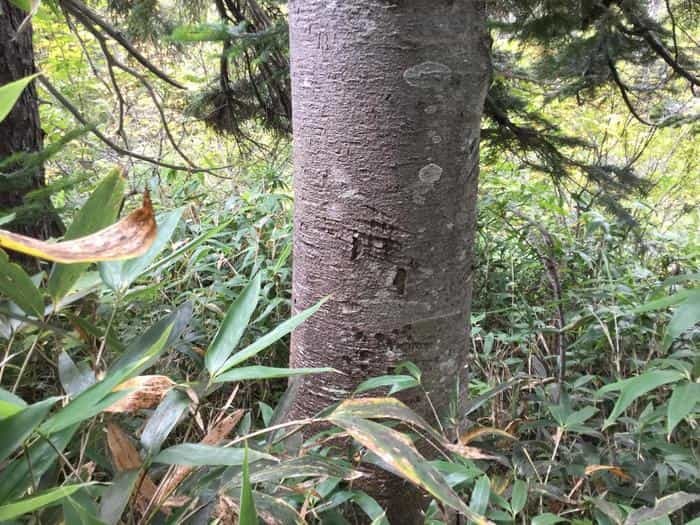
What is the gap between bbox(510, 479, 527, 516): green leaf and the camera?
73cm

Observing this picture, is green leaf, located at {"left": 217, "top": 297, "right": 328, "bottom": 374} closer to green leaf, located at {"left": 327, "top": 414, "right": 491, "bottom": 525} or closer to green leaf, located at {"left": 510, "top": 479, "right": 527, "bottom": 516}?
green leaf, located at {"left": 327, "top": 414, "right": 491, "bottom": 525}

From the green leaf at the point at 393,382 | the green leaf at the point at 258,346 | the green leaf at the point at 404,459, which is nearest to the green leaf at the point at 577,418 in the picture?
the green leaf at the point at 393,382

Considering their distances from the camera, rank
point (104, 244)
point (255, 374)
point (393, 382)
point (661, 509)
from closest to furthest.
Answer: point (104, 244) → point (255, 374) → point (661, 509) → point (393, 382)

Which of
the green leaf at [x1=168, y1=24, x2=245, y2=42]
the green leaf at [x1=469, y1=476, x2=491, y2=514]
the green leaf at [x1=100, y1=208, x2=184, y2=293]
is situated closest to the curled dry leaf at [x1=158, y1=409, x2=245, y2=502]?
the green leaf at [x1=100, y1=208, x2=184, y2=293]

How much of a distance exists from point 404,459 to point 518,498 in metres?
0.35

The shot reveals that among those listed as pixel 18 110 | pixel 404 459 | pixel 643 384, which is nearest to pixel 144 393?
pixel 404 459

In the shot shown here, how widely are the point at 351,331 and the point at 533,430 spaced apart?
496 mm

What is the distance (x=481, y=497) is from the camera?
0.71 m

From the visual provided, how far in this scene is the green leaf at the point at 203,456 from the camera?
525 mm

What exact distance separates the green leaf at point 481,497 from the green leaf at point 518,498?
0.04 metres

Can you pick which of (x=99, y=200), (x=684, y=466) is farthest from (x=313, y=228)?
(x=684, y=466)

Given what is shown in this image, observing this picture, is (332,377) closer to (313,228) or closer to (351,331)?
(351,331)

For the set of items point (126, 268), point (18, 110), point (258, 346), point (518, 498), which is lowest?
point (518, 498)

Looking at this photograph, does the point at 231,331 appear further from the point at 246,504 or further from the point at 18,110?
the point at 18,110
